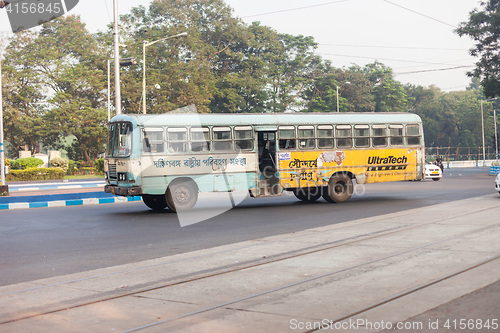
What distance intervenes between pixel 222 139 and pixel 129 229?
5.66 metres

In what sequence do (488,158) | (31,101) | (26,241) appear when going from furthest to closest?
1. (488,158)
2. (31,101)
3. (26,241)

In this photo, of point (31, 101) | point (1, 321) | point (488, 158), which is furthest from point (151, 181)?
point (488, 158)

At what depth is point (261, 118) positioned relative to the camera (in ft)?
64.4

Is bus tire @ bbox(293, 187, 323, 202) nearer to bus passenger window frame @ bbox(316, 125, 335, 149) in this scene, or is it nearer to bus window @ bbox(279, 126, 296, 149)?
bus passenger window frame @ bbox(316, 125, 335, 149)

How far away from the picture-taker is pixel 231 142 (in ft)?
62.6

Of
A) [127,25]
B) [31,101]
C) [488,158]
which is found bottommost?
[488,158]

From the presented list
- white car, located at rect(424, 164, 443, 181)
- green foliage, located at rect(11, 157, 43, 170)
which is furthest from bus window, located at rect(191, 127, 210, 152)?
green foliage, located at rect(11, 157, 43, 170)

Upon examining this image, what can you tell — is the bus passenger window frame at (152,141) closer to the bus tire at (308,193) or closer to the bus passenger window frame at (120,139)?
the bus passenger window frame at (120,139)

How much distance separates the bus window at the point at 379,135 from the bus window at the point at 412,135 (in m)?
1.10

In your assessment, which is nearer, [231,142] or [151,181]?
[151,181]

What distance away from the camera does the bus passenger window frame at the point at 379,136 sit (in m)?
21.3

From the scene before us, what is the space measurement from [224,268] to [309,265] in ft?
4.31

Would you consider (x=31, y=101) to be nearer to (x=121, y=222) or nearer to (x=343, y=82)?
(x=343, y=82)

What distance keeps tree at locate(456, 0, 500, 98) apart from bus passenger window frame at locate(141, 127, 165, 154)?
36466 millimetres
